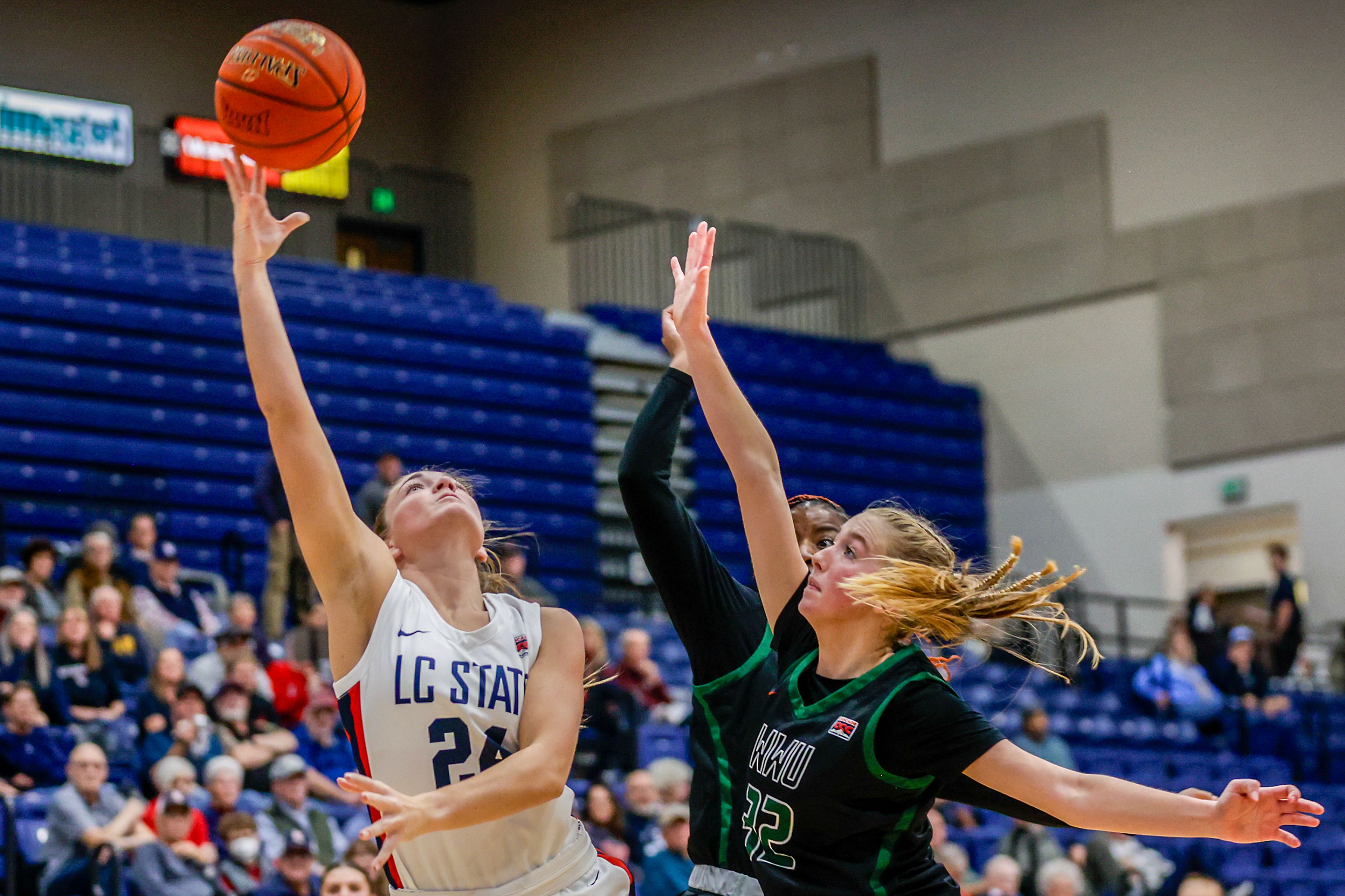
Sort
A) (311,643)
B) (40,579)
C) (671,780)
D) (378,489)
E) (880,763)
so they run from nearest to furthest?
(880,763), (671,780), (40,579), (311,643), (378,489)

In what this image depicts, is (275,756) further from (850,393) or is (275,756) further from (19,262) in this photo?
(850,393)

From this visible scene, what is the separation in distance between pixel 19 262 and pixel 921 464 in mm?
8828

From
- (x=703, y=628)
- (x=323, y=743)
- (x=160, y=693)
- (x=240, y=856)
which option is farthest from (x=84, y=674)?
(x=703, y=628)

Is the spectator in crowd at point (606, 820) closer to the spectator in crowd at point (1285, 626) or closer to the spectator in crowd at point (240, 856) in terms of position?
the spectator in crowd at point (240, 856)

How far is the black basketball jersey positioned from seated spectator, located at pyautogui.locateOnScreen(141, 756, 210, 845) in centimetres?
481

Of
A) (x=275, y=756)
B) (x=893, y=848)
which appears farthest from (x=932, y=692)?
(x=275, y=756)

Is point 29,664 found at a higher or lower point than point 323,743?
higher

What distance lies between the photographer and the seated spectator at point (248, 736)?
878 cm

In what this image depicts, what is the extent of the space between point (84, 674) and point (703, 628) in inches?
233

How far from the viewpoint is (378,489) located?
11.6 metres

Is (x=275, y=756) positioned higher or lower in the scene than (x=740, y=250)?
lower

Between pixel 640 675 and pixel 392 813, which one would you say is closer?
pixel 392 813

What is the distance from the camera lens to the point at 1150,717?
14438 millimetres

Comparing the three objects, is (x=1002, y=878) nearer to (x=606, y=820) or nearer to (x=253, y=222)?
(x=606, y=820)
